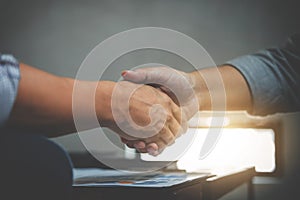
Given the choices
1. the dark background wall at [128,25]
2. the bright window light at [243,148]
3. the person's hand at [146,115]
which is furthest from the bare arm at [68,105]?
the dark background wall at [128,25]

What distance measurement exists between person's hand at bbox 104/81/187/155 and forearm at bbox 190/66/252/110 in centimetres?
8

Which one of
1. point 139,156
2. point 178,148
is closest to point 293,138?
point 178,148

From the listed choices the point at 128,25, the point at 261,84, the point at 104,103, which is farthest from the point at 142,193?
the point at 128,25

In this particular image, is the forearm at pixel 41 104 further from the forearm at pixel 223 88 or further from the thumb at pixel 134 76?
the forearm at pixel 223 88

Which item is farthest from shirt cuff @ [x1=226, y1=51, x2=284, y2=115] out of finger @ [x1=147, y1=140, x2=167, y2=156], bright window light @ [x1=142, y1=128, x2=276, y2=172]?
bright window light @ [x1=142, y1=128, x2=276, y2=172]

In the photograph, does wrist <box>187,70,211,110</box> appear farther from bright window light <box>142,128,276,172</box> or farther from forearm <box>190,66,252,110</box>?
bright window light <box>142,128,276,172</box>

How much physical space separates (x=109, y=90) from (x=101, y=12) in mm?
1593

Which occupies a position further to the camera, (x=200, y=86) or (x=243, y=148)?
(x=243, y=148)

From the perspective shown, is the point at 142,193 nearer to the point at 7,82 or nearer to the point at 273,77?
the point at 7,82

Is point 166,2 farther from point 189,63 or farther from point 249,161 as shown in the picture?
point 249,161

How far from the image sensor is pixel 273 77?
1187mm

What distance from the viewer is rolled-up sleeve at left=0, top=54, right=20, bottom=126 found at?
47 centimetres

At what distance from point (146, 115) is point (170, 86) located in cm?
19

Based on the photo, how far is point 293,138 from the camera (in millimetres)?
2139
